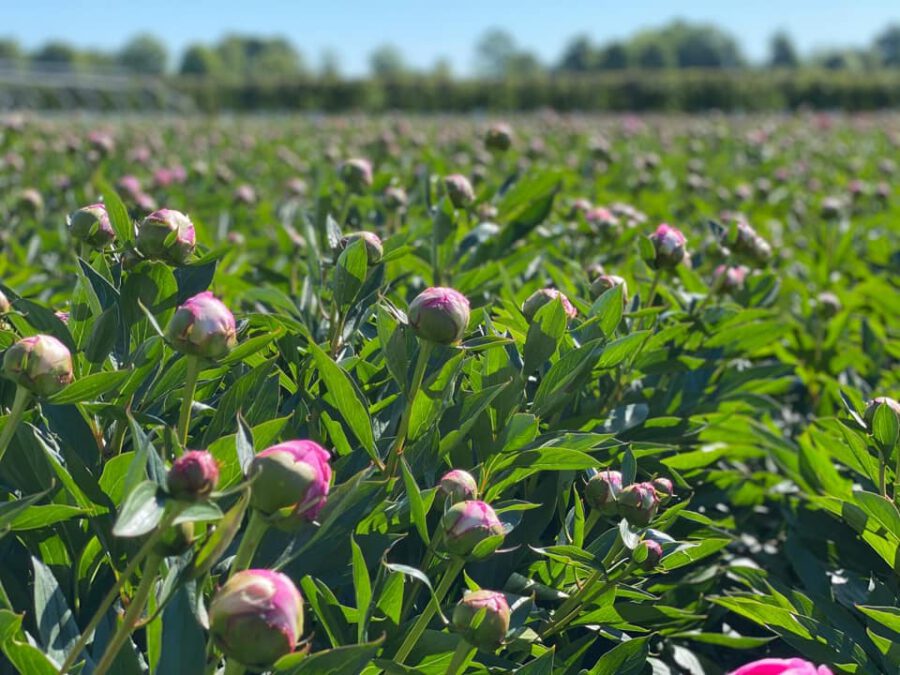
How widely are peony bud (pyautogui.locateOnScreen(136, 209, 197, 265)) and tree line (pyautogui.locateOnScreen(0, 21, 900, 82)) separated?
97385mm

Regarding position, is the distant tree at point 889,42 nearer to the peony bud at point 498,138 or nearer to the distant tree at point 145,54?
the distant tree at point 145,54

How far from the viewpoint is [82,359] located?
→ 1.30 metres

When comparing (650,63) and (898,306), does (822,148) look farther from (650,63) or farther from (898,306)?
(650,63)

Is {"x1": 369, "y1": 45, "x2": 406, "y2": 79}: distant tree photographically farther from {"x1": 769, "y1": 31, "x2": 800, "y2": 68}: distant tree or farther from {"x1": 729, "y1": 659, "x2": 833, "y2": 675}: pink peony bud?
{"x1": 729, "y1": 659, "x2": 833, "y2": 675}: pink peony bud

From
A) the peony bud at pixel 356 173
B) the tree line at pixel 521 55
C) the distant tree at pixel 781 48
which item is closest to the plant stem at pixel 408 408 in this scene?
the peony bud at pixel 356 173

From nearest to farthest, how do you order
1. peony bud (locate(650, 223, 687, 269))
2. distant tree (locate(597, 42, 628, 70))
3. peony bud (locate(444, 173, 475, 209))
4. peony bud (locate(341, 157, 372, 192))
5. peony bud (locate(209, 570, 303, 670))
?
peony bud (locate(209, 570, 303, 670)) < peony bud (locate(650, 223, 687, 269)) < peony bud (locate(444, 173, 475, 209)) < peony bud (locate(341, 157, 372, 192)) < distant tree (locate(597, 42, 628, 70))

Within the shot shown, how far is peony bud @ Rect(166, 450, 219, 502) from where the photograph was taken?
2.82ft

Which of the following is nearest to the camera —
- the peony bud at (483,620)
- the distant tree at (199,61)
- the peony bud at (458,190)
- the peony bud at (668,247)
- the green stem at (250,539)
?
the green stem at (250,539)

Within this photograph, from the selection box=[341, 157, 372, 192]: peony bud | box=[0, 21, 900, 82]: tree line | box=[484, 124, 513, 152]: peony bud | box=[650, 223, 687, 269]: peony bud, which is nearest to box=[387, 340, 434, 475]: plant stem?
box=[650, 223, 687, 269]: peony bud

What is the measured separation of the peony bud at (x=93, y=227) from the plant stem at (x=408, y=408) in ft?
1.97

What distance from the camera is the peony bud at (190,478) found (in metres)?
0.86

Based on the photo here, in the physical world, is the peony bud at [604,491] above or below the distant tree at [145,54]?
below

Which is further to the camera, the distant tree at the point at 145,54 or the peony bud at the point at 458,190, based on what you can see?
the distant tree at the point at 145,54

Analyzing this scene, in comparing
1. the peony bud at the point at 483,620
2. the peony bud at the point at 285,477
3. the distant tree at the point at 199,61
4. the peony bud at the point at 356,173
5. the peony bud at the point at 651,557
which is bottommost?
the peony bud at the point at 651,557
